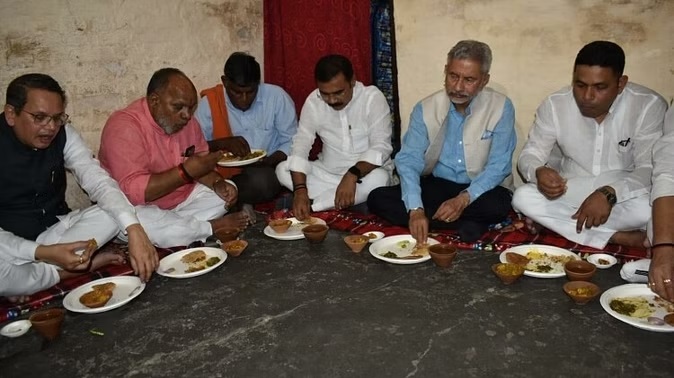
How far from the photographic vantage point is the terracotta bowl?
2497 millimetres

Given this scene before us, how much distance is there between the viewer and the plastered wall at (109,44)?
399 centimetres

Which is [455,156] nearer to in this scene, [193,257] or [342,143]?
[342,143]

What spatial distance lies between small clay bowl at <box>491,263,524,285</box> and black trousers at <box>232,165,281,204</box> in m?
2.27

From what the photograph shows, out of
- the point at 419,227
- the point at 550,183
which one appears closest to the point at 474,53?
the point at 550,183

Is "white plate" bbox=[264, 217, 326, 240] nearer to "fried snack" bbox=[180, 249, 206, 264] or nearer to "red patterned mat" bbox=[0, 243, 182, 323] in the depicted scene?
"fried snack" bbox=[180, 249, 206, 264]

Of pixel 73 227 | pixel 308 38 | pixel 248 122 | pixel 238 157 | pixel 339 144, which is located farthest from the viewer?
pixel 308 38

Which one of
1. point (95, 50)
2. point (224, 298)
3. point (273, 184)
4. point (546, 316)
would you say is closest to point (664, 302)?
point (546, 316)

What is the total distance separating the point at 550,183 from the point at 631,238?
1.98 feet

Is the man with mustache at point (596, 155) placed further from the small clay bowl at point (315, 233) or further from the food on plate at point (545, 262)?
the small clay bowl at point (315, 233)

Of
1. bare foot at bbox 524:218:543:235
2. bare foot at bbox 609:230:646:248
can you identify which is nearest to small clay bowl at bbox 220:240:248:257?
bare foot at bbox 524:218:543:235

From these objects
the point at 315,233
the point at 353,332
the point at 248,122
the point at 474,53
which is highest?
the point at 474,53

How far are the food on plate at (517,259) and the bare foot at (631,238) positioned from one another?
0.78 metres

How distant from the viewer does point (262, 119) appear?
191 inches

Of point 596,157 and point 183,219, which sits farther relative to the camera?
point 183,219
